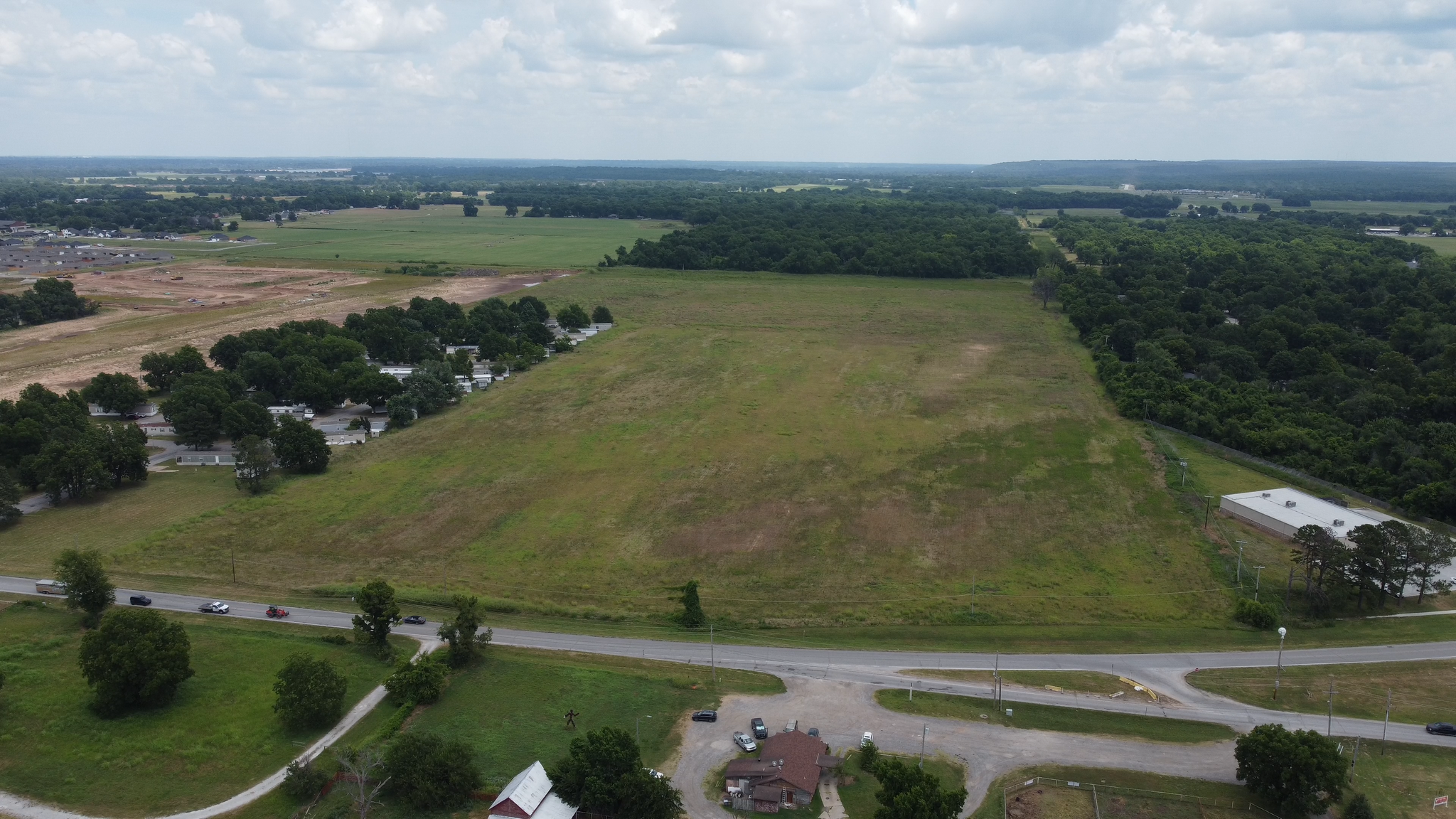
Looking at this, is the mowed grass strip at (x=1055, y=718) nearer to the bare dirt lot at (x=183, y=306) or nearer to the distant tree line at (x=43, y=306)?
the bare dirt lot at (x=183, y=306)

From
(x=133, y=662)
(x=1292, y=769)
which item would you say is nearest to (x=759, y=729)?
(x=1292, y=769)

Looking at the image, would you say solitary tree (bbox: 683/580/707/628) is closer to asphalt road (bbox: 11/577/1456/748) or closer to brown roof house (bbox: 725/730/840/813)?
asphalt road (bbox: 11/577/1456/748)

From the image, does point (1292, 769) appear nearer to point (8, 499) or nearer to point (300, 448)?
point (300, 448)

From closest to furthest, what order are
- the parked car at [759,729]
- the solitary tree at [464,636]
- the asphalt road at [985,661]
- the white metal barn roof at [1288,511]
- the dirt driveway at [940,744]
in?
1. the dirt driveway at [940,744]
2. the parked car at [759,729]
3. the asphalt road at [985,661]
4. the solitary tree at [464,636]
5. the white metal barn roof at [1288,511]

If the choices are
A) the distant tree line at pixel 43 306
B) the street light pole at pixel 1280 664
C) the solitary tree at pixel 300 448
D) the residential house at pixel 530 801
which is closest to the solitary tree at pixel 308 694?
the residential house at pixel 530 801

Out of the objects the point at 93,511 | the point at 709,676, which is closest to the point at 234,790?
the point at 709,676

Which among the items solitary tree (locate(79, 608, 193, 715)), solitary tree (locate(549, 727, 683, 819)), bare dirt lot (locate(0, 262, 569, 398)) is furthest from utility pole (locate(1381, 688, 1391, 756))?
bare dirt lot (locate(0, 262, 569, 398))
